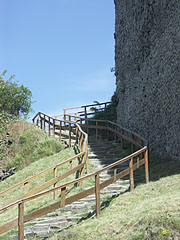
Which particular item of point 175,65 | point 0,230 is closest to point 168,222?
point 0,230

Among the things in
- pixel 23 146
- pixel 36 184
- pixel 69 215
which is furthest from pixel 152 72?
pixel 23 146

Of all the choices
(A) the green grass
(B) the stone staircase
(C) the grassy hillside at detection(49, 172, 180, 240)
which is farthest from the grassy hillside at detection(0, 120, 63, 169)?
(C) the grassy hillside at detection(49, 172, 180, 240)

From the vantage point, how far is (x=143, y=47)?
12930 mm

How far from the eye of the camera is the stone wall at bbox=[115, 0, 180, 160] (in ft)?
32.1

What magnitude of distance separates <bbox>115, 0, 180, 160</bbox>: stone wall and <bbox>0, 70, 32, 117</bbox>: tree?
24.8 feet

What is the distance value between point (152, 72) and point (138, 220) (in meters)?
7.59

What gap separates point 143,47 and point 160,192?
768 cm

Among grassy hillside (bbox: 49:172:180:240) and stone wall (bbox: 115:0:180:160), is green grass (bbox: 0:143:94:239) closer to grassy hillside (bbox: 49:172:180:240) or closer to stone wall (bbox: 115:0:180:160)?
grassy hillside (bbox: 49:172:180:240)

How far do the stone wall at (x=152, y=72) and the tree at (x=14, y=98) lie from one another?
7.57 metres

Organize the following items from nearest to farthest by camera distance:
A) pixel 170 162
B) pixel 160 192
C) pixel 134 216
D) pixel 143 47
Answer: pixel 134 216
pixel 160 192
pixel 170 162
pixel 143 47

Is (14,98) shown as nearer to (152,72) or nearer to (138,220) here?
(152,72)

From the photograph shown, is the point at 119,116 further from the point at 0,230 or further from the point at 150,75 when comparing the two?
the point at 0,230

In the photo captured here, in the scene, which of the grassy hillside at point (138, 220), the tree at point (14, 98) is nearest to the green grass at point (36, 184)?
the grassy hillside at point (138, 220)

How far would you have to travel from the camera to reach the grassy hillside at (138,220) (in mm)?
4805
